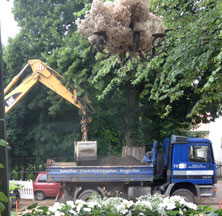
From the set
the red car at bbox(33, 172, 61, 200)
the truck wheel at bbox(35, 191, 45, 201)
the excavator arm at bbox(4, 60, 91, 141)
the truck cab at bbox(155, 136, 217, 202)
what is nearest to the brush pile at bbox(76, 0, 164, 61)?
the truck cab at bbox(155, 136, 217, 202)

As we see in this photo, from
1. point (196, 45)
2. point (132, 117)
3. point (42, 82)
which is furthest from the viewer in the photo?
point (132, 117)

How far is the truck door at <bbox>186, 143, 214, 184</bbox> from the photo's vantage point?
37.8 ft

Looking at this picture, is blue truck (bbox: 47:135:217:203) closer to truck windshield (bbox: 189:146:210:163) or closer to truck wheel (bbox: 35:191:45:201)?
truck windshield (bbox: 189:146:210:163)

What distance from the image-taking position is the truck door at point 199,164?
11.5 m

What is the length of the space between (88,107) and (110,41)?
10719 mm

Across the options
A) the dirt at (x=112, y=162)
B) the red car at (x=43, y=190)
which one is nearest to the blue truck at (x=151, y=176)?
the dirt at (x=112, y=162)

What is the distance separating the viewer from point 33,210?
2.94 meters

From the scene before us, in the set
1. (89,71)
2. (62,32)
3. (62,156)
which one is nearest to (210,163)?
(89,71)

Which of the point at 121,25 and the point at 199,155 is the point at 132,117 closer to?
the point at 199,155

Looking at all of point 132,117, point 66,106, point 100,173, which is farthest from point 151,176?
point 66,106

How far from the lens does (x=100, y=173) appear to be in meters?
11.3

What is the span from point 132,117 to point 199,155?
4.17 m

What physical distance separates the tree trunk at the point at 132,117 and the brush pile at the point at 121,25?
1175 centimetres

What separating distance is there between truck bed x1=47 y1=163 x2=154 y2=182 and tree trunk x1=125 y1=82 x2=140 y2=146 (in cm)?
370
